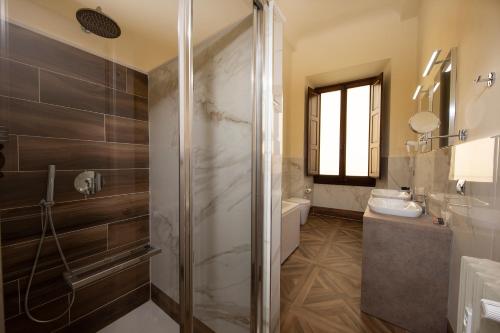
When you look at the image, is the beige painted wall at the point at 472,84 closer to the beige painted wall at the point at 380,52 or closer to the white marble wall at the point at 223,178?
the white marble wall at the point at 223,178

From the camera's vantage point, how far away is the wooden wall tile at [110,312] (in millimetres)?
1407

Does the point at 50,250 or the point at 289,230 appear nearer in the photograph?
the point at 50,250

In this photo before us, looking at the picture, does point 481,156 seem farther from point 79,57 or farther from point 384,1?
point 384,1

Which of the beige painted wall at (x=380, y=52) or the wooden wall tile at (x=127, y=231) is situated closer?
the wooden wall tile at (x=127, y=231)

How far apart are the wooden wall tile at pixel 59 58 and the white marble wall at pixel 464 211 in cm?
226

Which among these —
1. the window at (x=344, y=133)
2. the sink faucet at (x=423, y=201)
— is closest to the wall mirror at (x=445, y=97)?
the sink faucet at (x=423, y=201)

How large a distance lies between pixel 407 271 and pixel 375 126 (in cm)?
280

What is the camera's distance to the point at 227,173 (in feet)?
4.58

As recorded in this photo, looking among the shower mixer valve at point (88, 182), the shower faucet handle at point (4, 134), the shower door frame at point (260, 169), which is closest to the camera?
the shower faucet handle at point (4, 134)

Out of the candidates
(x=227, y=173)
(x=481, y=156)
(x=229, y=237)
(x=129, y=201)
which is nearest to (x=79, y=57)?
(x=129, y=201)

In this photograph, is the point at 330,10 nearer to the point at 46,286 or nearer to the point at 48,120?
the point at 48,120

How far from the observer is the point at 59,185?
51.5 inches

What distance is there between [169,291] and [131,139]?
4.10ft

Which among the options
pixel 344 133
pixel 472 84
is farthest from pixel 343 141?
pixel 472 84
